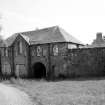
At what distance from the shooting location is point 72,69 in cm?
2428

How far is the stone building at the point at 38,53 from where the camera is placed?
25500 millimetres

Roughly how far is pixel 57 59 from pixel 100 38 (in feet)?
30.9

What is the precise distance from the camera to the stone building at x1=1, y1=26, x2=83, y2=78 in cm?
2550

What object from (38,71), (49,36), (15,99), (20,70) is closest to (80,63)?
(49,36)

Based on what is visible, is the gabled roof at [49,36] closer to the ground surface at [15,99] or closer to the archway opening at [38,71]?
the archway opening at [38,71]

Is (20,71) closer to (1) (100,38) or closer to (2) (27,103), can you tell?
(1) (100,38)

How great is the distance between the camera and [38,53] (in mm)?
27750

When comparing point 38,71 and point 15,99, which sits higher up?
point 38,71

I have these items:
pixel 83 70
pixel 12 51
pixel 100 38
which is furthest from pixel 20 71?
pixel 100 38

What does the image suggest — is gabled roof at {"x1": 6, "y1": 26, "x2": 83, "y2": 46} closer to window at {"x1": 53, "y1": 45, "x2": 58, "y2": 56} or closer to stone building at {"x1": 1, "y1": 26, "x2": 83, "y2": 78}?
stone building at {"x1": 1, "y1": 26, "x2": 83, "y2": 78}

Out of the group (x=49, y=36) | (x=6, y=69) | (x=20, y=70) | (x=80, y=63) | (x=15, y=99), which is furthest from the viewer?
(x=6, y=69)

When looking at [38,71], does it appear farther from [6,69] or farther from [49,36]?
[6,69]

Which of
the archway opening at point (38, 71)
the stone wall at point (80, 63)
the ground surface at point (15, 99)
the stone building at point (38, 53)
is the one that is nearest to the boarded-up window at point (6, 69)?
the stone building at point (38, 53)

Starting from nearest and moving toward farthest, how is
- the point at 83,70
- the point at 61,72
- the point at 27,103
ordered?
the point at 27,103, the point at 83,70, the point at 61,72
